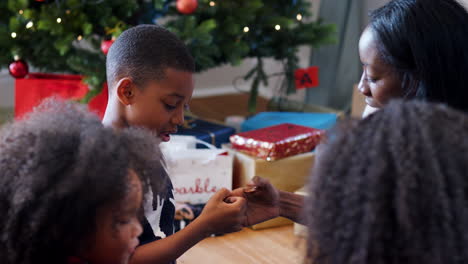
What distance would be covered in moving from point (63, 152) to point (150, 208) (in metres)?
0.35

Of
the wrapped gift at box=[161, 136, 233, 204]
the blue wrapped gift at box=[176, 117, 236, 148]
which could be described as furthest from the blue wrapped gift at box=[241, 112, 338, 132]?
the wrapped gift at box=[161, 136, 233, 204]

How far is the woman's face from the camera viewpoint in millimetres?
1048

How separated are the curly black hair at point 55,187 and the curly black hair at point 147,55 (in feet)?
1.34

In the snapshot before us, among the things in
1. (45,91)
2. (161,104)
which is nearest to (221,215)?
(161,104)

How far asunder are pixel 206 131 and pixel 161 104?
0.81m

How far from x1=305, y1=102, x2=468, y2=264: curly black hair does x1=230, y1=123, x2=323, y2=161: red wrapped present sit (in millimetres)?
1090

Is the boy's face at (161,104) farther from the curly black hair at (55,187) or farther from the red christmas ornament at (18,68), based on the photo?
the red christmas ornament at (18,68)

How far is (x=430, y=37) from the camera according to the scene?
98cm

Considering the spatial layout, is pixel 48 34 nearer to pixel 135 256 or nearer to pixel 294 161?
pixel 294 161

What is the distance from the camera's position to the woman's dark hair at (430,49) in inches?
38.7

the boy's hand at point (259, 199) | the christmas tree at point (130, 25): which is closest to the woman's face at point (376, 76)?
the boy's hand at point (259, 199)

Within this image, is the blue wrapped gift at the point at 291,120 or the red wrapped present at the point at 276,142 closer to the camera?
the red wrapped present at the point at 276,142

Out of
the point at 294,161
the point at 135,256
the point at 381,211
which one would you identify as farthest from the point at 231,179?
the point at 381,211

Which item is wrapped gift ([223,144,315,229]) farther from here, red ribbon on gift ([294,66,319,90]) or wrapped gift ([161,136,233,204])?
red ribbon on gift ([294,66,319,90])
